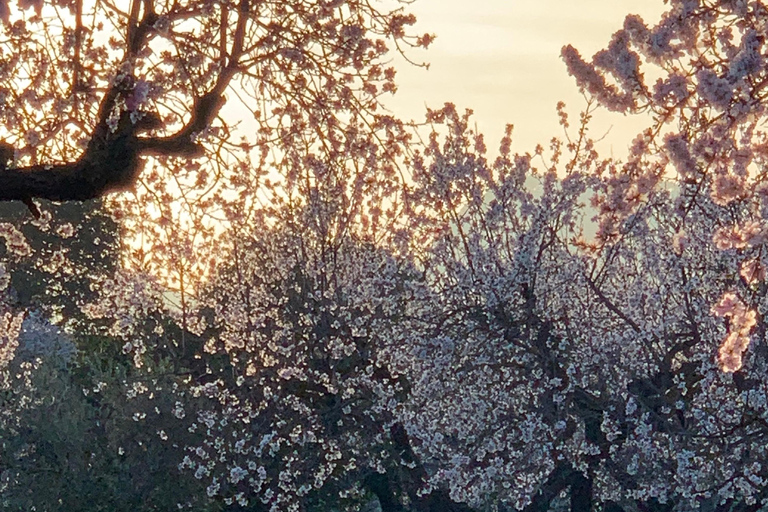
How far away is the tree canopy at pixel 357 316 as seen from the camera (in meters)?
8.58

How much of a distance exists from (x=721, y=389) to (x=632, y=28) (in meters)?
8.10

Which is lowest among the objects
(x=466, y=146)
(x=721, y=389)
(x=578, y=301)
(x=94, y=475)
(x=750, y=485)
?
(x=750, y=485)

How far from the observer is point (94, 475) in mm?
18656

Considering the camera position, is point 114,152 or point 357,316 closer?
point 114,152

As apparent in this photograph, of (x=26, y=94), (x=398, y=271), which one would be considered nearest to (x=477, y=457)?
(x=398, y=271)

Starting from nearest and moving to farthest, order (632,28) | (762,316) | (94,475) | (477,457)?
1. (632,28)
2. (762,316)
3. (477,457)
4. (94,475)

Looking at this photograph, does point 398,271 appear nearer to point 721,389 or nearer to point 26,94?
point 721,389

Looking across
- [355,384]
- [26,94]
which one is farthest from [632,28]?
[355,384]

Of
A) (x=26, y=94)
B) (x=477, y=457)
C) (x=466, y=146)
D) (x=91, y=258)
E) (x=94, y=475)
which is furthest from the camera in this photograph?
(x=91, y=258)

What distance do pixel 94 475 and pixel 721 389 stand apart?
34.8 ft

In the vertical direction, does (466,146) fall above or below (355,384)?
above

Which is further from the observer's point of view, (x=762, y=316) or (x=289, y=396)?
(x=289, y=396)

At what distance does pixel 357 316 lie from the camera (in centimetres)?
1683

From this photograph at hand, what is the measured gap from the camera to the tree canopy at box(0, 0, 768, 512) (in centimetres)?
858
